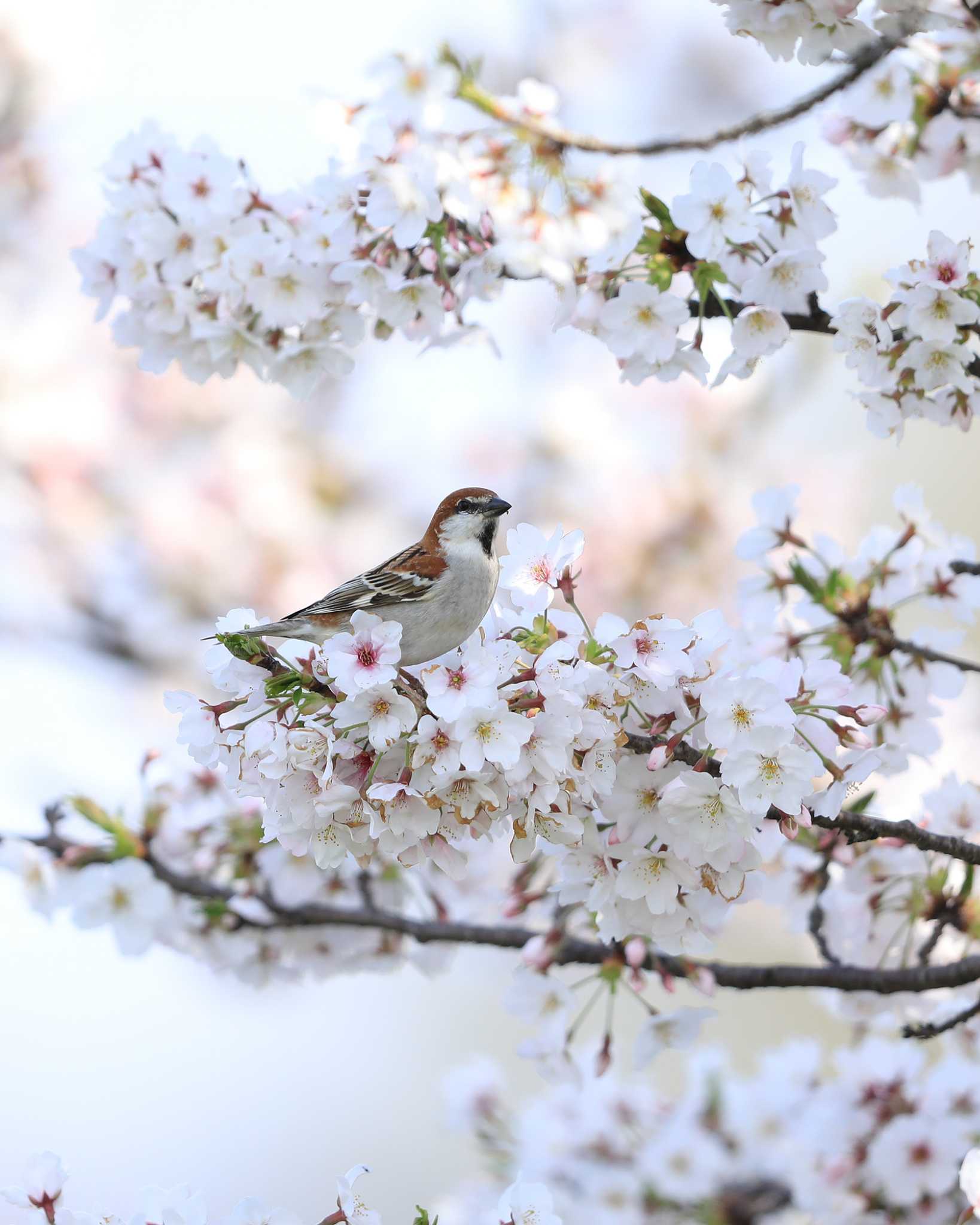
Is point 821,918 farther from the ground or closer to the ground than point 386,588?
closer to the ground

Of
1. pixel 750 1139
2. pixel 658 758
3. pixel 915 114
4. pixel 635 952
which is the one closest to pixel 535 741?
pixel 658 758

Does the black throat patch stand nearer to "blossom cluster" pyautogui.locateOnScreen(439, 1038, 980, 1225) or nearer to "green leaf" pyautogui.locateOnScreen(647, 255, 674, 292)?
"green leaf" pyautogui.locateOnScreen(647, 255, 674, 292)

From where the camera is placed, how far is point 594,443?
6.63 meters

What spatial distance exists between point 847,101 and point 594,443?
3914 millimetres

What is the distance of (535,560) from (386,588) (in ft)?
1.36

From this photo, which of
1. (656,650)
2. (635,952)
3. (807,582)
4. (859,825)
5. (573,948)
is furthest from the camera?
(807,582)

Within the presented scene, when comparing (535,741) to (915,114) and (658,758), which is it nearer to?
(658,758)

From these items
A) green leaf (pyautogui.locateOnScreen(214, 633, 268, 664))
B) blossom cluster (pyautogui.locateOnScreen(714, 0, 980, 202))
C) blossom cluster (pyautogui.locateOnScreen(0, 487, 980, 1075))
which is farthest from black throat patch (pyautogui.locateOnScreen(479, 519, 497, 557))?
blossom cluster (pyautogui.locateOnScreen(714, 0, 980, 202))

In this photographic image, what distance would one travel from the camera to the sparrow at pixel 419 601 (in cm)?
204

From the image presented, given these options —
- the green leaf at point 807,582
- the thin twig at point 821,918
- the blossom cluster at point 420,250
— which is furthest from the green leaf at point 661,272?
the thin twig at point 821,918

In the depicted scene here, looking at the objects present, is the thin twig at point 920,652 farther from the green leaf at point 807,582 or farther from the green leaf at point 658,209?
the green leaf at point 658,209

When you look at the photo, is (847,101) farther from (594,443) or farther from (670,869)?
(594,443)

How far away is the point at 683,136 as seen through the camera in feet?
8.21

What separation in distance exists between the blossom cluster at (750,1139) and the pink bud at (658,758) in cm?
190
